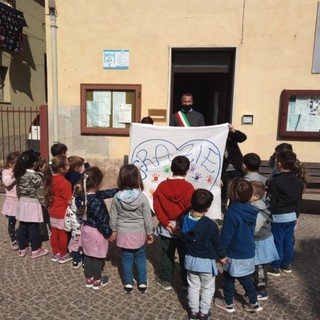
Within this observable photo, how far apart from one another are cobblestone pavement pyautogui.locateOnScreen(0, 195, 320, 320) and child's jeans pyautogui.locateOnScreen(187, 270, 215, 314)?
0.76 feet

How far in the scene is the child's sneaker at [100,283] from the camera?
3.19m

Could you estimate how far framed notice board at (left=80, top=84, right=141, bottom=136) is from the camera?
20.7 ft

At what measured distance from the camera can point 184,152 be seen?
406cm

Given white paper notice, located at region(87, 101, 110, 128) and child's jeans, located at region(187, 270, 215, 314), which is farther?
white paper notice, located at region(87, 101, 110, 128)

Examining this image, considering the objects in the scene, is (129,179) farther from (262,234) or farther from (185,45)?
(185,45)

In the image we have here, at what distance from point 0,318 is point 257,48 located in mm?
5662

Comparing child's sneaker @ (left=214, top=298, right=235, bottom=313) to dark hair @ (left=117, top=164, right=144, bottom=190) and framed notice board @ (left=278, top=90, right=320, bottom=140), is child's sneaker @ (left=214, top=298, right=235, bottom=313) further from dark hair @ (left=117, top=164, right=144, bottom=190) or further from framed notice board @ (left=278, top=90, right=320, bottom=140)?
framed notice board @ (left=278, top=90, right=320, bottom=140)

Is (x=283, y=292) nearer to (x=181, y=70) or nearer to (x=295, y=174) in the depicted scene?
(x=295, y=174)

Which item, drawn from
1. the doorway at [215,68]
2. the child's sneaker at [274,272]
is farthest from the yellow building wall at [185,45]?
the child's sneaker at [274,272]

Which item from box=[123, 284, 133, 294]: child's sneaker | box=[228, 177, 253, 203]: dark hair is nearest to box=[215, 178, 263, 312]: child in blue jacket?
box=[228, 177, 253, 203]: dark hair

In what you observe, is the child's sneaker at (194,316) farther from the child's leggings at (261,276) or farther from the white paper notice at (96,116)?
the white paper notice at (96,116)

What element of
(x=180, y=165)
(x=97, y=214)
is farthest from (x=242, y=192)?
(x=97, y=214)

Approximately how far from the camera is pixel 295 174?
11.5 feet

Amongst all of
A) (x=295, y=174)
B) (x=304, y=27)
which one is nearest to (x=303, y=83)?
(x=304, y=27)
